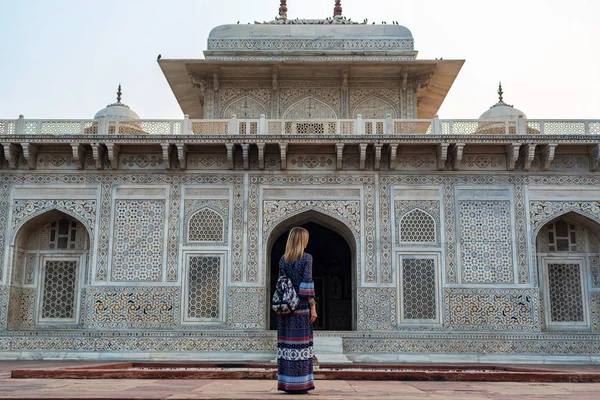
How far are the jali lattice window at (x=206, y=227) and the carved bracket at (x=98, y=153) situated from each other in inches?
81.9

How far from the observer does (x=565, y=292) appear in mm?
12992

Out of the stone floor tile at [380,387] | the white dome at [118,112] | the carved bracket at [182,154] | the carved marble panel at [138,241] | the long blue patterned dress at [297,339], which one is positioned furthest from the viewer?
the white dome at [118,112]

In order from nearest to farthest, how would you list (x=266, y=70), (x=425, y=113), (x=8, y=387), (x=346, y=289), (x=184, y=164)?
(x=8, y=387) → (x=184, y=164) → (x=266, y=70) → (x=346, y=289) → (x=425, y=113)

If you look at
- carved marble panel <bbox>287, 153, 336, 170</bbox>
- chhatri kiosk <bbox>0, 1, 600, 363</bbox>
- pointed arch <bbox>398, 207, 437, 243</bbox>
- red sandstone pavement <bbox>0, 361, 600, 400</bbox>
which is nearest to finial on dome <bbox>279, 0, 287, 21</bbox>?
chhatri kiosk <bbox>0, 1, 600, 363</bbox>

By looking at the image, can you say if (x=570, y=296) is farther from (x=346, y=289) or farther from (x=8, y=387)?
(x=8, y=387)

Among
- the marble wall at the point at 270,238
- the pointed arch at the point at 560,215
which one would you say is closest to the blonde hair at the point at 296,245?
the marble wall at the point at 270,238

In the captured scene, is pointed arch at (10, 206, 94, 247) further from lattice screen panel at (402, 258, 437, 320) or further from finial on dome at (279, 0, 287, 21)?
finial on dome at (279, 0, 287, 21)

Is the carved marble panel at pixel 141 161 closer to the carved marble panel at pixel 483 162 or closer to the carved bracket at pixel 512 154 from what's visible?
the carved marble panel at pixel 483 162

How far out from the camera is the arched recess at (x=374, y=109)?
1472 cm

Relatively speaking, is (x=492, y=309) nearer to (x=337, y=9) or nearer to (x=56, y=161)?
(x=56, y=161)

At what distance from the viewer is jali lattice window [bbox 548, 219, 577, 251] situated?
13.2m

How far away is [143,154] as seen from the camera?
13078 mm

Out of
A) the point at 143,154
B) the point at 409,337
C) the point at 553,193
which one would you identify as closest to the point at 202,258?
the point at 143,154

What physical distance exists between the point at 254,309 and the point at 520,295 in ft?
15.9
